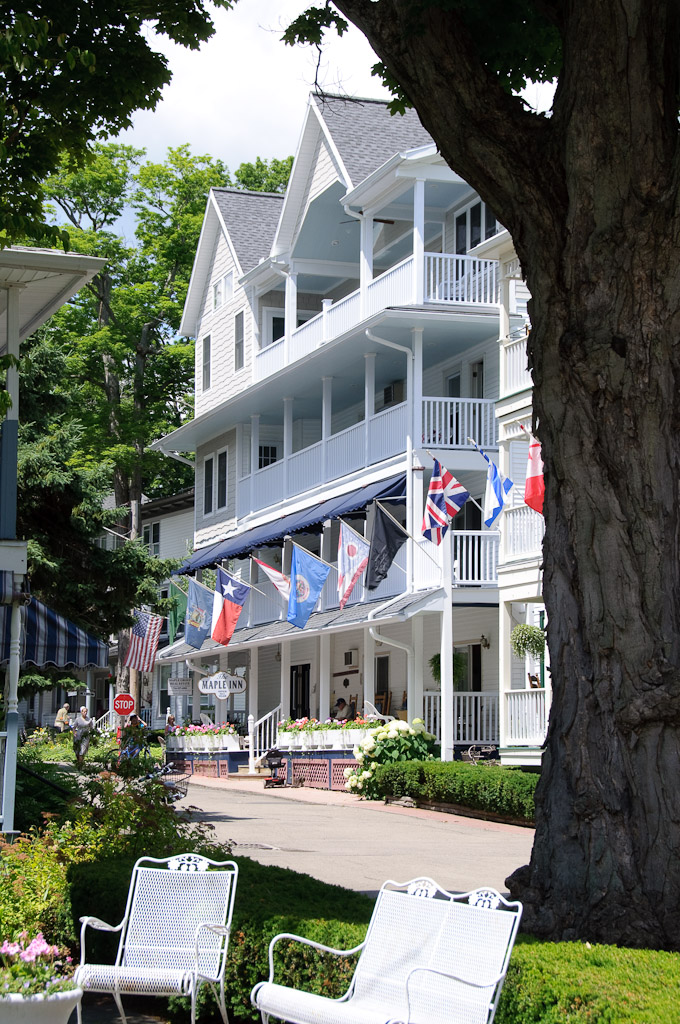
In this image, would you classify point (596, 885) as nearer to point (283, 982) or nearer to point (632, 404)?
point (283, 982)

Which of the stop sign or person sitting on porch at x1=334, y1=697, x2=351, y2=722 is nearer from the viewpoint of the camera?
person sitting on porch at x1=334, y1=697, x2=351, y2=722

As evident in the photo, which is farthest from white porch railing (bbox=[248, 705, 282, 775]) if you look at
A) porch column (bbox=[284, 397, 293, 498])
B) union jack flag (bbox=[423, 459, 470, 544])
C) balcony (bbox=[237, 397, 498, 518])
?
union jack flag (bbox=[423, 459, 470, 544])

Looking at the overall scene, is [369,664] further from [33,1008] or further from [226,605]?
[33,1008]

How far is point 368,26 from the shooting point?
8.88 meters

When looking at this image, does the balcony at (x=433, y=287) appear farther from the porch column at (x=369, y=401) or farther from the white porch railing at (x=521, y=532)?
the white porch railing at (x=521, y=532)

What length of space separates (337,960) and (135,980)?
1046mm

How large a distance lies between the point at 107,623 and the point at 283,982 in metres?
19.8

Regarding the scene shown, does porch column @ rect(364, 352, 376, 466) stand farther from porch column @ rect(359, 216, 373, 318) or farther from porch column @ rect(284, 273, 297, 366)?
porch column @ rect(284, 273, 297, 366)

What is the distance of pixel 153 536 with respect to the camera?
2037 inches

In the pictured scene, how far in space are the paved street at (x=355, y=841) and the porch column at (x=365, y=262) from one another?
1046 centimetres

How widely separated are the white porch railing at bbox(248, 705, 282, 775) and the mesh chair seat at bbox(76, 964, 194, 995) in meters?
25.4

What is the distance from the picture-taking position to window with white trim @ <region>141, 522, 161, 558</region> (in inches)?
2009

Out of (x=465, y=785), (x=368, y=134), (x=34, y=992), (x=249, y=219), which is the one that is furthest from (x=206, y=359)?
(x=34, y=992)

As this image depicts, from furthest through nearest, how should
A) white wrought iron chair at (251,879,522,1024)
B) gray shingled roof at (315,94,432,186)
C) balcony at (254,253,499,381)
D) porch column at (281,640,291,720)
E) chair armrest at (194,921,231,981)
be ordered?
porch column at (281,640,291,720)
gray shingled roof at (315,94,432,186)
balcony at (254,253,499,381)
chair armrest at (194,921,231,981)
white wrought iron chair at (251,879,522,1024)
